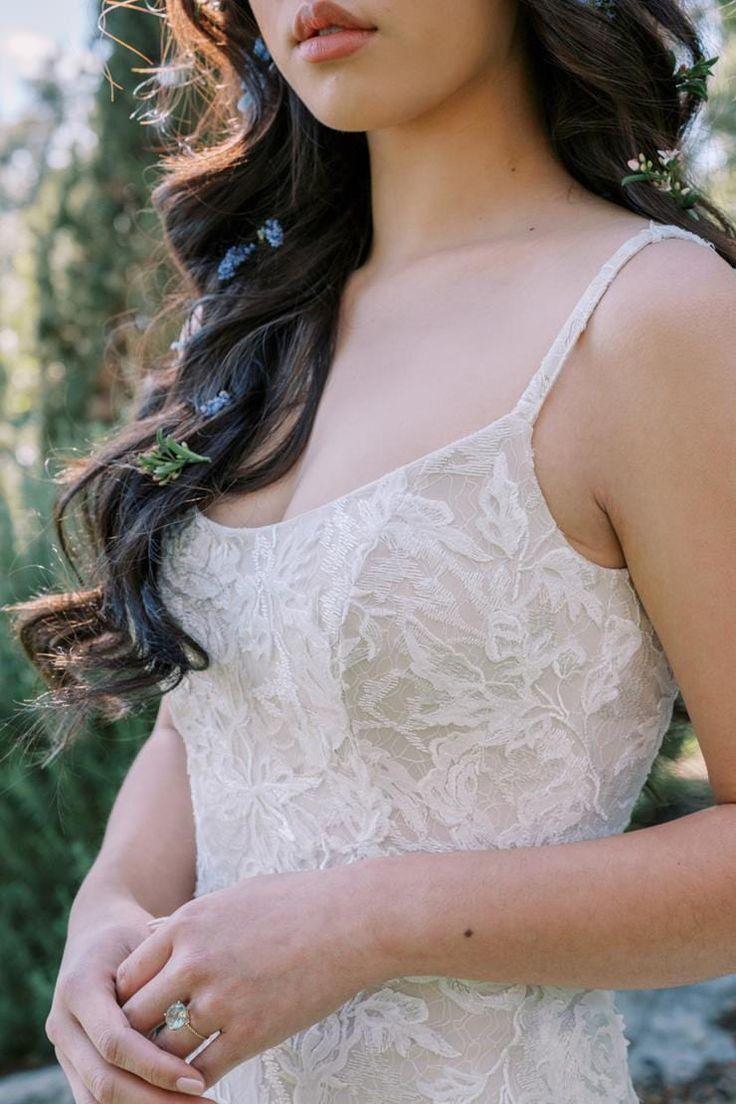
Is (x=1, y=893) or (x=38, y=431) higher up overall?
(x=1, y=893)

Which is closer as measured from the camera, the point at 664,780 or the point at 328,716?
the point at 328,716

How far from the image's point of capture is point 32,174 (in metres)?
17.0

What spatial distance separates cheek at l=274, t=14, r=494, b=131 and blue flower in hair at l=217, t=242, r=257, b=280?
531 mm

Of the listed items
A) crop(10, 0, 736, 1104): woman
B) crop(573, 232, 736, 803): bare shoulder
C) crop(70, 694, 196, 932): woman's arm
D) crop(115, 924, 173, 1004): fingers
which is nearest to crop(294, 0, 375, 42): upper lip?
crop(10, 0, 736, 1104): woman

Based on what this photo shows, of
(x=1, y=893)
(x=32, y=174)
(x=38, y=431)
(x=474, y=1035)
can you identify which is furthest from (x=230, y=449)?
(x=32, y=174)

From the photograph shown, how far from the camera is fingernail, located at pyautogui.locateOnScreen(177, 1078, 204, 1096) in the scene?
4.23 feet

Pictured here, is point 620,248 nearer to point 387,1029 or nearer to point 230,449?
point 230,449

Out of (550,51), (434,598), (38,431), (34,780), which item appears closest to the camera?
(434,598)

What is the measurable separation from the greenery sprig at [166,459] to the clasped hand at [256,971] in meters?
0.64

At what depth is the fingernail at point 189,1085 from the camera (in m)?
1.29

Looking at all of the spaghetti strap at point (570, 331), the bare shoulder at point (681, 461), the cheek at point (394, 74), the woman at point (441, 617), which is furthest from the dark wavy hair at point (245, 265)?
the bare shoulder at point (681, 461)

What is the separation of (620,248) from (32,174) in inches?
671

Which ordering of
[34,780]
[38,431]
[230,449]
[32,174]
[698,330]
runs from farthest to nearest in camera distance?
[32,174], [38,431], [34,780], [230,449], [698,330]

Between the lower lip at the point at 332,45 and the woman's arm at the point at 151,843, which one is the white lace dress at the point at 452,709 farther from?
the lower lip at the point at 332,45
